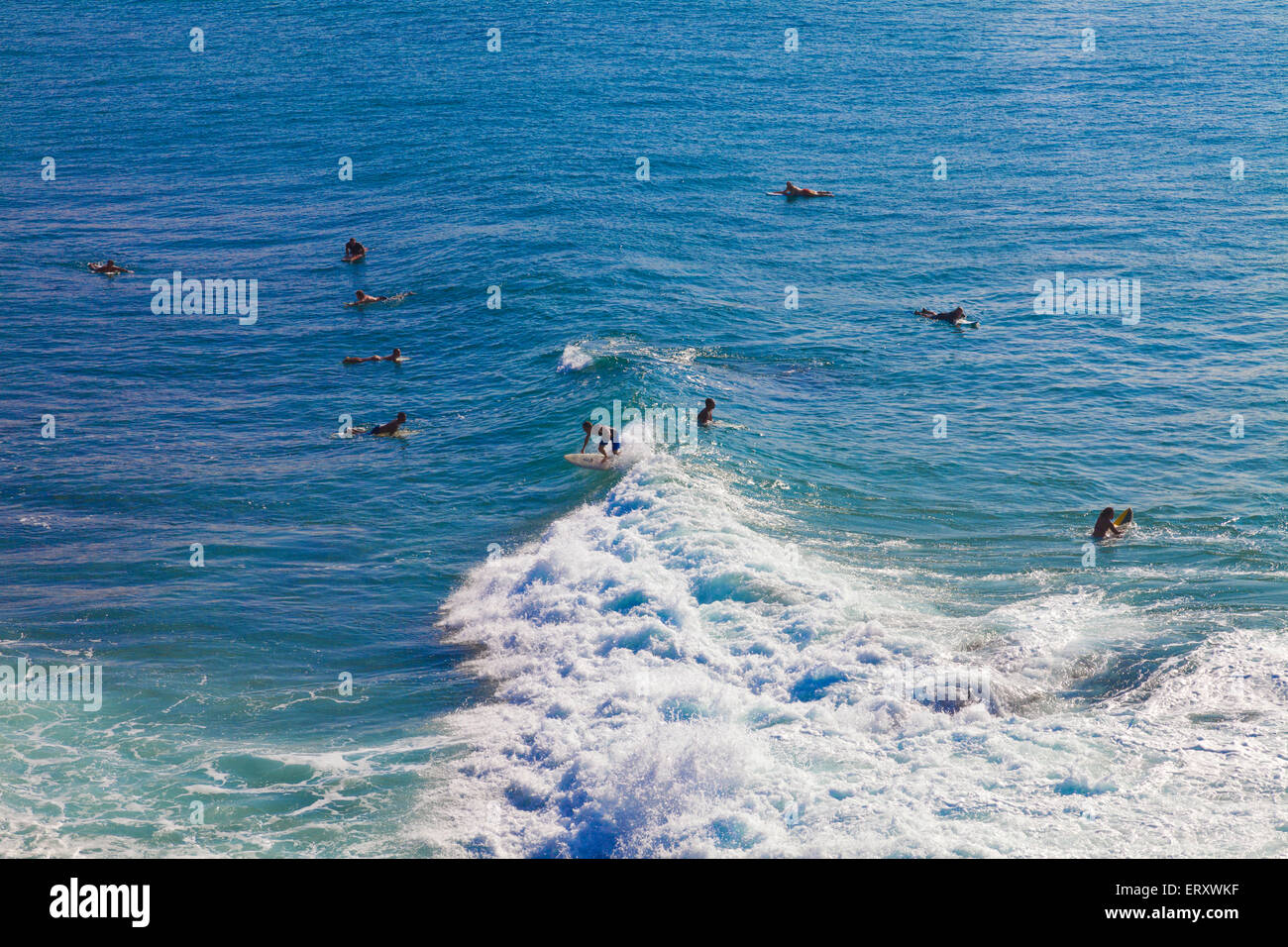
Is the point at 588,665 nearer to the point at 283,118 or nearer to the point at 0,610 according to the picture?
the point at 0,610

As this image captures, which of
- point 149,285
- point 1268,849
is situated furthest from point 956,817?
point 149,285

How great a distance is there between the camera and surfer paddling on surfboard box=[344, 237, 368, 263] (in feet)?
139

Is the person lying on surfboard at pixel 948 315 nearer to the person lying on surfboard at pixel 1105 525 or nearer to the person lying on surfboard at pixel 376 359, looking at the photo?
the person lying on surfboard at pixel 1105 525

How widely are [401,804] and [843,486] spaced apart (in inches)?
549

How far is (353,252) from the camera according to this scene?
42.6 meters

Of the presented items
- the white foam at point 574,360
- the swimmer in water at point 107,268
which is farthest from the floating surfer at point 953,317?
the swimmer in water at point 107,268

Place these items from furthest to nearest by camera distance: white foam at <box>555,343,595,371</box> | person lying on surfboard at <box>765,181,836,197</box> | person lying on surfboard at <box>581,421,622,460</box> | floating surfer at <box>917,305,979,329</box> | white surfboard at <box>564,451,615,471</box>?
person lying on surfboard at <box>765,181,836,197</box>
floating surfer at <box>917,305,979,329</box>
white foam at <box>555,343,595,371</box>
person lying on surfboard at <box>581,421,622,460</box>
white surfboard at <box>564,451,615,471</box>

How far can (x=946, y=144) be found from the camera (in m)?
54.1

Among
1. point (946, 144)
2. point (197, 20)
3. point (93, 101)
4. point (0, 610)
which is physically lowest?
point (0, 610)

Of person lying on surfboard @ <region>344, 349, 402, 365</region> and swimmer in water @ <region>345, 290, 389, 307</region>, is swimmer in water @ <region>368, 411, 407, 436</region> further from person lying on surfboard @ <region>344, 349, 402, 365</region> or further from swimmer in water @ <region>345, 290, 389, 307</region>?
swimmer in water @ <region>345, 290, 389, 307</region>

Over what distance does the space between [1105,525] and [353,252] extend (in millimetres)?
29820

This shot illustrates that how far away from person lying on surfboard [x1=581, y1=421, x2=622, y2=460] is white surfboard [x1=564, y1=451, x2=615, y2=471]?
0.12 metres

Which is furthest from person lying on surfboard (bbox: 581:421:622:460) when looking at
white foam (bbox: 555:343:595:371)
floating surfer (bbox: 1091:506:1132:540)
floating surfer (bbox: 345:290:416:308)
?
floating surfer (bbox: 345:290:416:308)

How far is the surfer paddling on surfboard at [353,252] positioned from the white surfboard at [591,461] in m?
19.1
